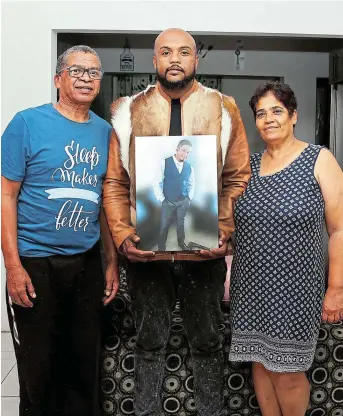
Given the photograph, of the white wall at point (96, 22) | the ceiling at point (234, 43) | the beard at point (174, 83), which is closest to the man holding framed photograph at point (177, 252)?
the beard at point (174, 83)

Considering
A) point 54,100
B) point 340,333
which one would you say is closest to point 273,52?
point 54,100

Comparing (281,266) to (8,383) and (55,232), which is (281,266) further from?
(8,383)

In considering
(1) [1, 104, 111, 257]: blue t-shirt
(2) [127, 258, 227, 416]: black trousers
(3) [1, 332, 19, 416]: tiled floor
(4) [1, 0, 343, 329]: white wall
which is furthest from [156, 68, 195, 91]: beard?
(4) [1, 0, 343, 329]: white wall

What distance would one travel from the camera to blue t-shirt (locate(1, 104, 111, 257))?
1.95 meters

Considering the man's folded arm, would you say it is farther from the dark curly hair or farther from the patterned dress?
the dark curly hair

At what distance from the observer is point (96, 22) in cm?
393

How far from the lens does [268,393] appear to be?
6.87 feet

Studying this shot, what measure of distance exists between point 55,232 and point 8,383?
153 centimetres

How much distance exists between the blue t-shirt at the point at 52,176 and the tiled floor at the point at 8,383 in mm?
1154

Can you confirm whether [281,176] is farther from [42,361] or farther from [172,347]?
[42,361]

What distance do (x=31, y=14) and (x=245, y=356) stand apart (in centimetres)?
A: 290

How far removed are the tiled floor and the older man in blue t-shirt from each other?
707 mm

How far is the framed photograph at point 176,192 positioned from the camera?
197 centimetres

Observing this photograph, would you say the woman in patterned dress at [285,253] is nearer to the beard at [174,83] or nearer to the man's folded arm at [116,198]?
the beard at [174,83]
